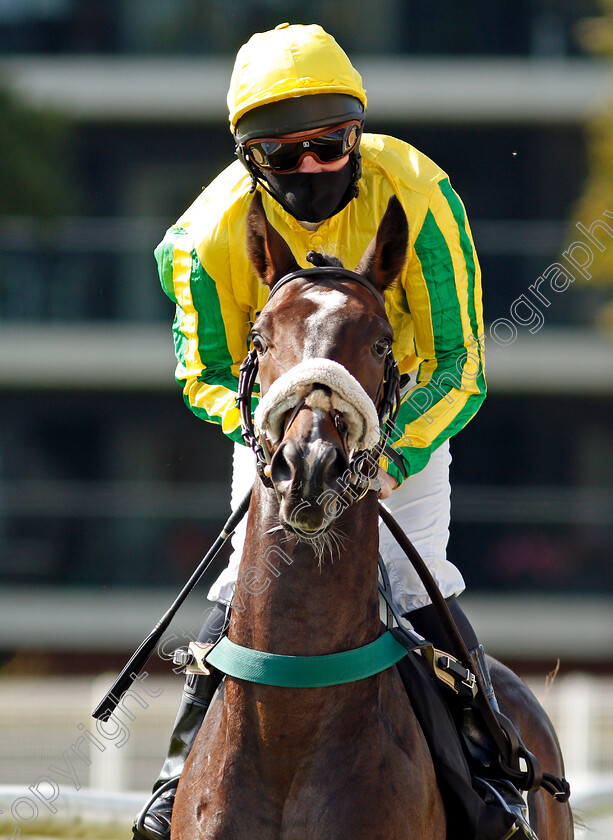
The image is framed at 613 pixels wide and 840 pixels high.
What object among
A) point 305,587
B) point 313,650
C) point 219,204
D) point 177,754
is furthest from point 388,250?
point 177,754

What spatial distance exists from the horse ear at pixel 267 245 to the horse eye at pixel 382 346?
Answer: 0.35m

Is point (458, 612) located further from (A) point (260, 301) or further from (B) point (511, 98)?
(B) point (511, 98)

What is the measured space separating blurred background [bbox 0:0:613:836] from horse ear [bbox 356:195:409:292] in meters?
9.50

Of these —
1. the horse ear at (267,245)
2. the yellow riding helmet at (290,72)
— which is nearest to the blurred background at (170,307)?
the yellow riding helmet at (290,72)

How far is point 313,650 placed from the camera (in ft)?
8.45

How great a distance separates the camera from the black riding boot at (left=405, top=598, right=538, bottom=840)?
2.94 m

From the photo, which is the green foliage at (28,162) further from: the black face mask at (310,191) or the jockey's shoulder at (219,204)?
the black face mask at (310,191)

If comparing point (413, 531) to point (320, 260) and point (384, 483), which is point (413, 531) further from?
point (320, 260)

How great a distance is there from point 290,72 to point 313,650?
61.0 inches

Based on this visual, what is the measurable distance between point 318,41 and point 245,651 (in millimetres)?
1691

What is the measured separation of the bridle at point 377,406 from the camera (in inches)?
98.8

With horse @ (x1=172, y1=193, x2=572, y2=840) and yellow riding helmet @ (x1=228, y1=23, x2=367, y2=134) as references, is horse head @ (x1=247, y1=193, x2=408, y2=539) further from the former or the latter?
yellow riding helmet @ (x1=228, y1=23, x2=367, y2=134)

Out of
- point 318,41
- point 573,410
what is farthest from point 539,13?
point 318,41

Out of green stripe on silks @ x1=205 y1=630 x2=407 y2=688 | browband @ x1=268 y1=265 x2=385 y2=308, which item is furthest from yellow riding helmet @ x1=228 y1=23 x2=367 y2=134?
green stripe on silks @ x1=205 y1=630 x2=407 y2=688
